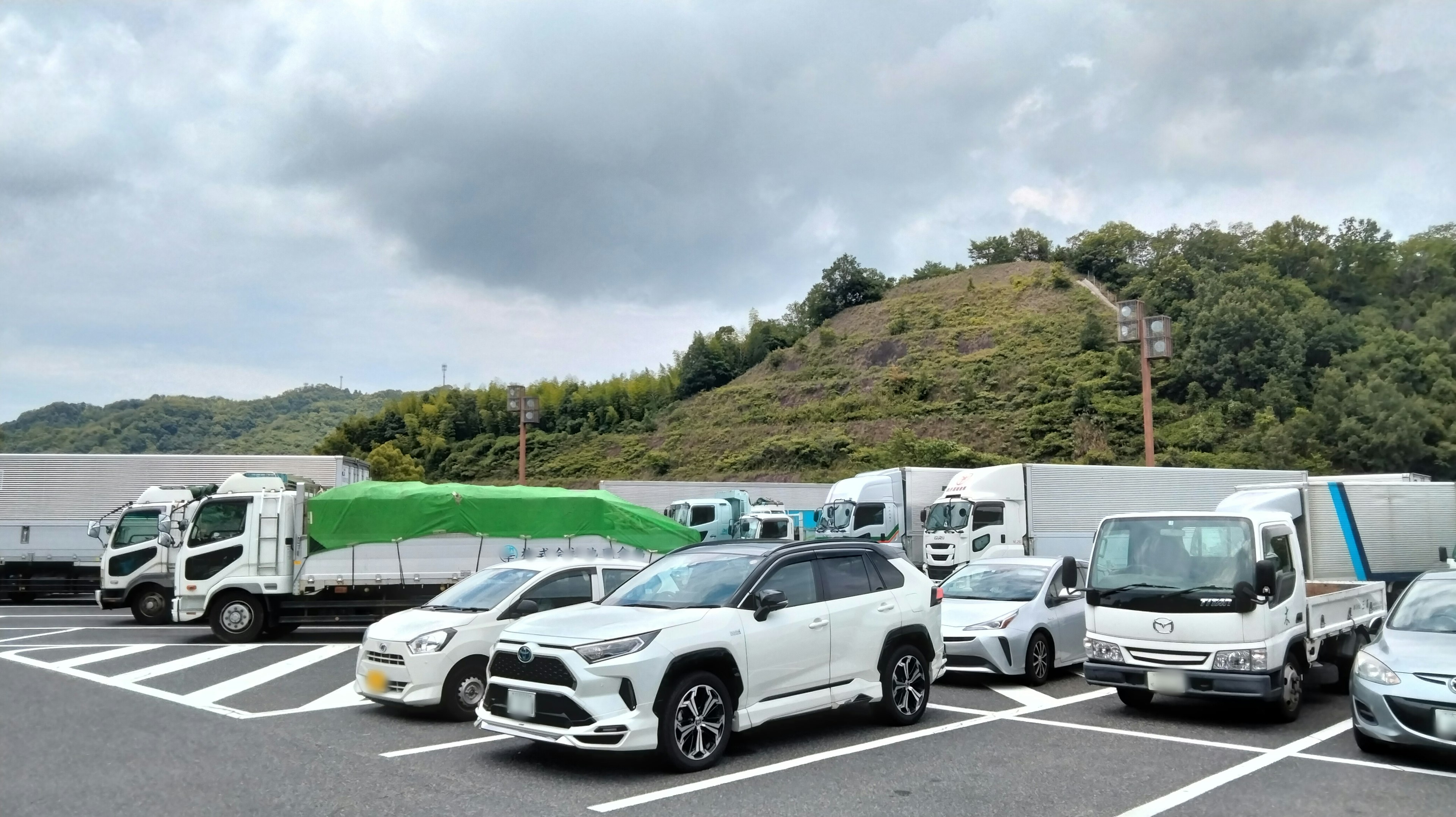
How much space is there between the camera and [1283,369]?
57.7 metres

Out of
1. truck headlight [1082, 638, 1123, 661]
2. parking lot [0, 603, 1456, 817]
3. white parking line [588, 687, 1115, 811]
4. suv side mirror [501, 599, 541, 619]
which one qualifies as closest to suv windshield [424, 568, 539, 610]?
suv side mirror [501, 599, 541, 619]

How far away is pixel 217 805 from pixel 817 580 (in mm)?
4936

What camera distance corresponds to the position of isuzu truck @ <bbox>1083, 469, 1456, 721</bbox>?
932cm

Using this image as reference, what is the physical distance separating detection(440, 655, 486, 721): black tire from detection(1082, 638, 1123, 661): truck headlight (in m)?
6.06

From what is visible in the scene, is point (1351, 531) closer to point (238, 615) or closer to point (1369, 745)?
point (1369, 745)

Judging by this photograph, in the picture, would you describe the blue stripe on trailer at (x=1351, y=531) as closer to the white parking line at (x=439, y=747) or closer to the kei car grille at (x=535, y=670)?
the kei car grille at (x=535, y=670)

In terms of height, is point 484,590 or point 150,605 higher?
point 484,590

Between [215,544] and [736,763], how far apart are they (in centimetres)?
1187

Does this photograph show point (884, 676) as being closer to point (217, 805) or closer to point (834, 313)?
point (217, 805)

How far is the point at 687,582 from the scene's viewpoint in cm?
874

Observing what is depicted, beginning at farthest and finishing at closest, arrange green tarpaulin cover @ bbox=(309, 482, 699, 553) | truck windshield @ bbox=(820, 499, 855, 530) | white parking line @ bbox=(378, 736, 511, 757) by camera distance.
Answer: truck windshield @ bbox=(820, 499, 855, 530), green tarpaulin cover @ bbox=(309, 482, 699, 553), white parking line @ bbox=(378, 736, 511, 757)

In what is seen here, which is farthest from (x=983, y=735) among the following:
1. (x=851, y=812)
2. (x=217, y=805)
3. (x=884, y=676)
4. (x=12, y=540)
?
(x=12, y=540)

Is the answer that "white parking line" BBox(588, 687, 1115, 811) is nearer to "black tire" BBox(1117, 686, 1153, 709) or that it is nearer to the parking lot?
the parking lot

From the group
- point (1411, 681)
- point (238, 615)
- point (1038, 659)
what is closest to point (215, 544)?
point (238, 615)
